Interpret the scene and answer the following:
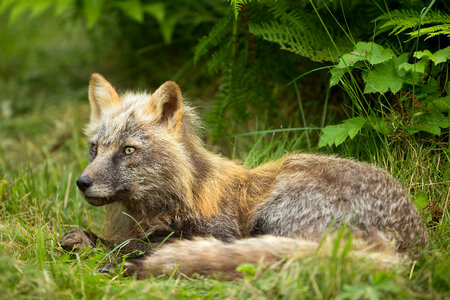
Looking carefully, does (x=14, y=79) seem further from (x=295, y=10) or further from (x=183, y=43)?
(x=295, y=10)

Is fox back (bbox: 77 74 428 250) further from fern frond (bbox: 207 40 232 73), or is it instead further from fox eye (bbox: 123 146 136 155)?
fern frond (bbox: 207 40 232 73)

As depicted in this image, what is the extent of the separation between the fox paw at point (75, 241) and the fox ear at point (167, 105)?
4.70 feet

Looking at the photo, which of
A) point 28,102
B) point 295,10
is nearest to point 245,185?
point 295,10

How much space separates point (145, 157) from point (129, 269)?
1.21 metres

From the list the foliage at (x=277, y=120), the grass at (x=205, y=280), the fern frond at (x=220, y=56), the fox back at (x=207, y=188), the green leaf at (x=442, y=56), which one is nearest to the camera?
the grass at (x=205, y=280)

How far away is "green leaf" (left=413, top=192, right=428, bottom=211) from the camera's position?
4891 millimetres

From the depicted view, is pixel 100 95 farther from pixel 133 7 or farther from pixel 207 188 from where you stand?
pixel 133 7

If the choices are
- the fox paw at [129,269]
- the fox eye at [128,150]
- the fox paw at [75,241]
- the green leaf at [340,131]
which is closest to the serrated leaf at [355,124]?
the green leaf at [340,131]

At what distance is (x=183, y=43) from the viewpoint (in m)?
9.19

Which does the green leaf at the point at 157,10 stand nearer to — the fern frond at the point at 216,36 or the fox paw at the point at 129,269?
the fern frond at the point at 216,36

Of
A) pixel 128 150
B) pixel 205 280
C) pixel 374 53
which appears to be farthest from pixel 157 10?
pixel 205 280

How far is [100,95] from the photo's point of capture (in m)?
5.78

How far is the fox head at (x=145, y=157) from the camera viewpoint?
15.7 ft

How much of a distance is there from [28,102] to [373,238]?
8473 millimetres
